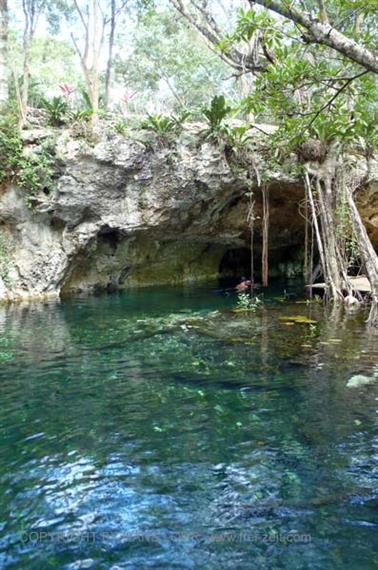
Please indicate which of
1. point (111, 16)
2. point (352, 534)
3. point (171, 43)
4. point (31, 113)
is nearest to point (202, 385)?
point (352, 534)

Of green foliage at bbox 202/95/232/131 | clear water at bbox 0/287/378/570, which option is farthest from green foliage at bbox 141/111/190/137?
clear water at bbox 0/287/378/570

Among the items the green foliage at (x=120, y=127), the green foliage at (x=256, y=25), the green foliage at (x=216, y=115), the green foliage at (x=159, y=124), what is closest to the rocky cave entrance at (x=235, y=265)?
the green foliage at (x=216, y=115)

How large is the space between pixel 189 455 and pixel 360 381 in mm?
2877

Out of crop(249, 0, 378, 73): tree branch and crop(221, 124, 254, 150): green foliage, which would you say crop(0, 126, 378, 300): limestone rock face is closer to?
crop(221, 124, 254, 150): green foliage

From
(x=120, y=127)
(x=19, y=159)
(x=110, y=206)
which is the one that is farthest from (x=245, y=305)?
(x=19, y=159)

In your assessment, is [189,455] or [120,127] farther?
[120,127]

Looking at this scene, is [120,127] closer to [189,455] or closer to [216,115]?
[216,115]

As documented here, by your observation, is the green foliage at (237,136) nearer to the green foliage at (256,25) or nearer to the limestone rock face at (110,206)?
the limestone rock face at (110,206)

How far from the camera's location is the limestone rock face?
1470 centimetres

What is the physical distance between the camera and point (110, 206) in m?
15.6

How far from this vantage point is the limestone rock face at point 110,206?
14695mm

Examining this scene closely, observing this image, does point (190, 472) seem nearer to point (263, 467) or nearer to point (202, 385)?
point (263, 467)

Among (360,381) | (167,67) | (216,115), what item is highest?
(167,67)

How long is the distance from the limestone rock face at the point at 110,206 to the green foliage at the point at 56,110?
56 centimetres
